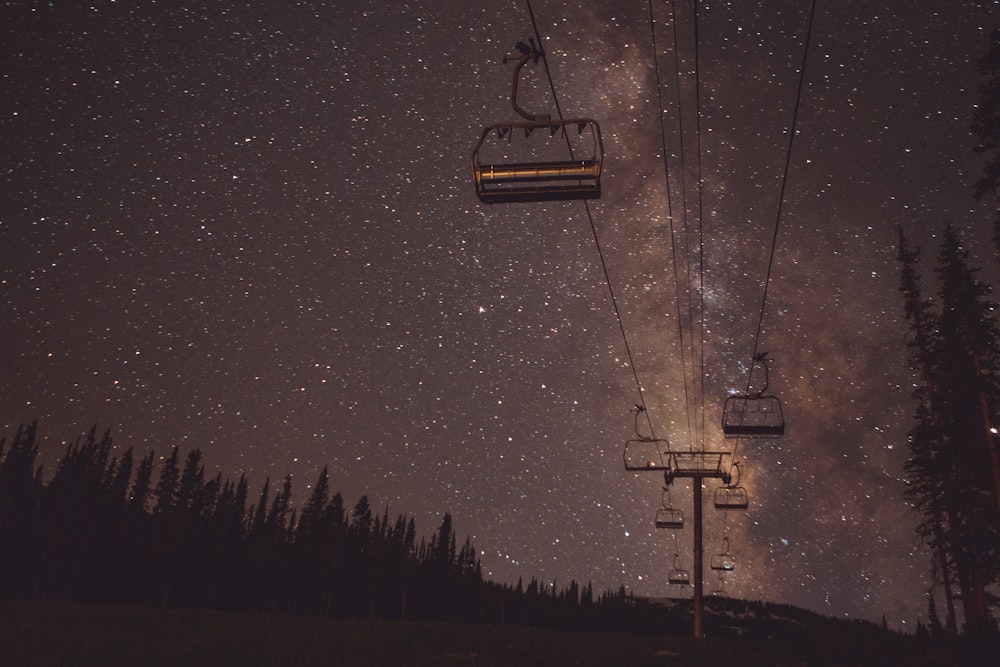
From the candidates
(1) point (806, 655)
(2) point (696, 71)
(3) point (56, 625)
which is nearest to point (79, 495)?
(3) point (56, 625)

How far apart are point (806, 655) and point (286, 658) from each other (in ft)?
42.7

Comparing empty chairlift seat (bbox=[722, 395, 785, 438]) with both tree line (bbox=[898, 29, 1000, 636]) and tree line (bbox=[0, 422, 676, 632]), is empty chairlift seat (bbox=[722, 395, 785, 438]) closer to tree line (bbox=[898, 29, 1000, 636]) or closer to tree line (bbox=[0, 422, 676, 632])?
tree line (bbox=[898, 29, 1000, 636])

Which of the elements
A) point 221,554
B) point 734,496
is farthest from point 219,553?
point 734,496

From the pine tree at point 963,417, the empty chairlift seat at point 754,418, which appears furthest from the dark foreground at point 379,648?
the pine tree at point 963,417

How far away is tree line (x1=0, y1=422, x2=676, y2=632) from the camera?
81812 millimetres

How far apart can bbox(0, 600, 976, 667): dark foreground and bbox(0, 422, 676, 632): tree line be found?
65120mm

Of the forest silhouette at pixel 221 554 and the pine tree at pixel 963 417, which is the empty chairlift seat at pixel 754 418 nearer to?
the pine tree at pixel 963 417

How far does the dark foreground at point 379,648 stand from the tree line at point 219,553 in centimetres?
6512

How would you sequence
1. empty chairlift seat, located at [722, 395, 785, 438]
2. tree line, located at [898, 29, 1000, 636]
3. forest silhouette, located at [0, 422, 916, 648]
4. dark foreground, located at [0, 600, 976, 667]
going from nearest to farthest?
dark foreground, located at [0, 600, 976, 667] < empty chairlift seat, located at [722, 395, 785, 438] < tree line, located at [898, 29, 1000, 636] < forest silhouette, located at [0, 422, 916, 648]

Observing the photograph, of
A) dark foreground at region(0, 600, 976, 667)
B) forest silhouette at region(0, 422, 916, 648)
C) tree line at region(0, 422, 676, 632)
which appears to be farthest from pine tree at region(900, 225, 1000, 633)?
tree line at region(0, 422, 676, 632)

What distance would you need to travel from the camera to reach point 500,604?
404 ft

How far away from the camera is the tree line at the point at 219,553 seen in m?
81.8

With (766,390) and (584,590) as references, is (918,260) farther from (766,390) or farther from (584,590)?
(584,590)

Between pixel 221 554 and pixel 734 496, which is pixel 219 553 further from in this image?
pixel 734 496
